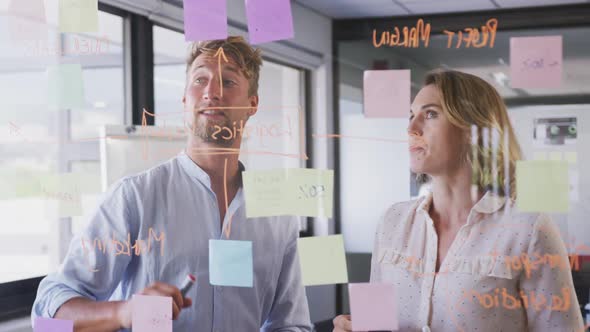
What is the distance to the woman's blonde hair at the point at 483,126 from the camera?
134 centimetres

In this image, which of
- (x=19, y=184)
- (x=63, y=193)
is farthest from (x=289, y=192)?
(x=19, y=184)

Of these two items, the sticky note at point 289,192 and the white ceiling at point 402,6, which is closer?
the white ceiling at point 402,6

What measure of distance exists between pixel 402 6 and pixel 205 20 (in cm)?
47

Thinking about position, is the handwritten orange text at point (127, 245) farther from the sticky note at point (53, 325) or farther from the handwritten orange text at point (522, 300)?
the handwritten orange text at point (522, 300)

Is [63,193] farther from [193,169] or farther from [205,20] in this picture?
[205,20]

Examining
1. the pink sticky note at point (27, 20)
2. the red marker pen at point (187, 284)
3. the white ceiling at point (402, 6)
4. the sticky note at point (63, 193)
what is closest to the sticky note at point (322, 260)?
the red marker pen at point (187, 284)

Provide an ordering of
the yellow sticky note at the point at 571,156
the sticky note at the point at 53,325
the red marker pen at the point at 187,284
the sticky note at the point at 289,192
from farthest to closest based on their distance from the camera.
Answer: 1. the sticky note at the point at 53,325
2. the red marker pen at the point at 187,284
3. the sticky note at the point at 289,192
4. the yellow sticky note at the point at 571,156

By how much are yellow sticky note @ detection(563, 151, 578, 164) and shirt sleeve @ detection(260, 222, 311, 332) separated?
580 mm

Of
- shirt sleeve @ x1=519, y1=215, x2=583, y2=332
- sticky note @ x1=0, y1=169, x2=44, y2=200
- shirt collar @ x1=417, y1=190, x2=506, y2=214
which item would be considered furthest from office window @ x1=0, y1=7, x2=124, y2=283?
shirt sleeve @ x1=519, y1=215, x2=583, y2=332

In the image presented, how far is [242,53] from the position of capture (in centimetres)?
162

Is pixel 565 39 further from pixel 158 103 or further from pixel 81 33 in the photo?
pixel 81 33

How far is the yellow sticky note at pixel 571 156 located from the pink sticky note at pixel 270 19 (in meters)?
0.62

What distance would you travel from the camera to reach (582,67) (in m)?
1.33

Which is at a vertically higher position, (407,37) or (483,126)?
(407,37)
